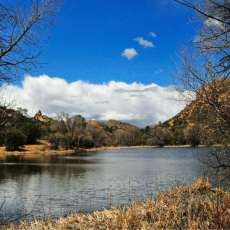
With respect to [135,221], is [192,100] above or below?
above

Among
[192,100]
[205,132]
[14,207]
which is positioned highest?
[192,100]

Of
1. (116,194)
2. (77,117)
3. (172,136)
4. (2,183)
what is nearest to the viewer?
(116,194)

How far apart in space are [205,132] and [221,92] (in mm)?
1584

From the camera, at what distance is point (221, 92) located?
975cm

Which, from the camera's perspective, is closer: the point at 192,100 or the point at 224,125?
the point at 224,125

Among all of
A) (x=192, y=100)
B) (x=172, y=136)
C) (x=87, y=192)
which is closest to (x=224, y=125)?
(x=192, y=100)

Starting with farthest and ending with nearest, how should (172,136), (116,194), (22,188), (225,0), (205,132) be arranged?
(172,136)
(22,188)
(116,194)
(205,132)
(225,0)

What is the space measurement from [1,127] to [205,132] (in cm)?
582

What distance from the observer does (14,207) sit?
75.7ft

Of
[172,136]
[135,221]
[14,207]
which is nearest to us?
[135,221]

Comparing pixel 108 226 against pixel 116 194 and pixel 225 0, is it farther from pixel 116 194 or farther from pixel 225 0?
pixel 116 194

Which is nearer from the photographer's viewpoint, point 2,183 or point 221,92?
point 221,92

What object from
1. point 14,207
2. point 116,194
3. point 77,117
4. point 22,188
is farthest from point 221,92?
point 77,117

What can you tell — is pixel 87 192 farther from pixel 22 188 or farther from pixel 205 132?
pixel 205 132
